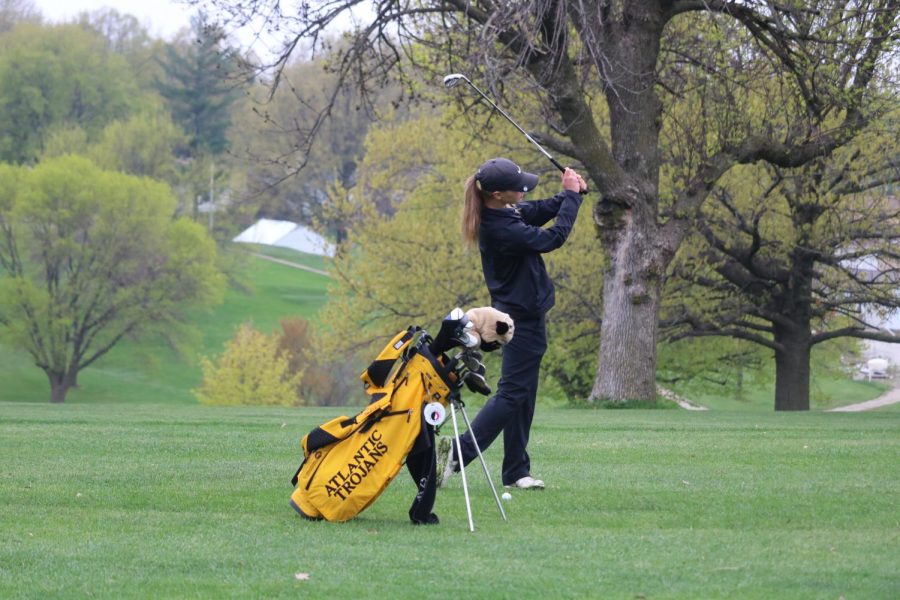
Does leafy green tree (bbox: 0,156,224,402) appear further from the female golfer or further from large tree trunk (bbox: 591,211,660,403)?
the female golfer

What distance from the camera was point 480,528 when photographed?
6.98 meters

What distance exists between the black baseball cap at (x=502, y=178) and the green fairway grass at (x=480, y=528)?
194 cm

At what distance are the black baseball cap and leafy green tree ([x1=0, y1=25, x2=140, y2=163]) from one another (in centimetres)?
7084

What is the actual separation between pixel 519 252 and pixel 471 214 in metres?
0.38

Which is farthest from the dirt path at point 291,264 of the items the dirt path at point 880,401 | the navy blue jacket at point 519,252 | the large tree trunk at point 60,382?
the navy blue jacket at point 519,252

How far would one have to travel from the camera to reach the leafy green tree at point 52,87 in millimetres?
79250

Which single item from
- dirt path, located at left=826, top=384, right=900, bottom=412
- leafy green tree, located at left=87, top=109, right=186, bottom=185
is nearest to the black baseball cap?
dirt path, located at left=826, top=384, right=900, bottom=412

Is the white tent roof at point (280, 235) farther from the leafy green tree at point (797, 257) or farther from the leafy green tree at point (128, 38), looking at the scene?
the leafy green tree at point (797, 257)

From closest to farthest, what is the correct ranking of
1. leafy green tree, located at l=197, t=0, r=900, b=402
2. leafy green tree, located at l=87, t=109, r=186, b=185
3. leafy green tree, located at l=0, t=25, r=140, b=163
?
leafy green tree, located at l=197, t=0, r=900, b=402 → leafy green tree, located at l=87, t=109, r=186, b=185 → leafy green tree, located at l=0, t=25, r=140, b=163

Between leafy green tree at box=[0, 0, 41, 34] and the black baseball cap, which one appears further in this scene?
leafy green tree at box=[0, 0, 41, 34]

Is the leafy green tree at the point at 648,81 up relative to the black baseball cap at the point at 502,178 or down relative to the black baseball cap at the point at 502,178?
up

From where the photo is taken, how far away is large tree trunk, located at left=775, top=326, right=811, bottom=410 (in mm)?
30969

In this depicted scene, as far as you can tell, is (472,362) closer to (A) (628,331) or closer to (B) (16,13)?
(A) (628,331)

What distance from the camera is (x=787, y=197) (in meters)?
28.2
